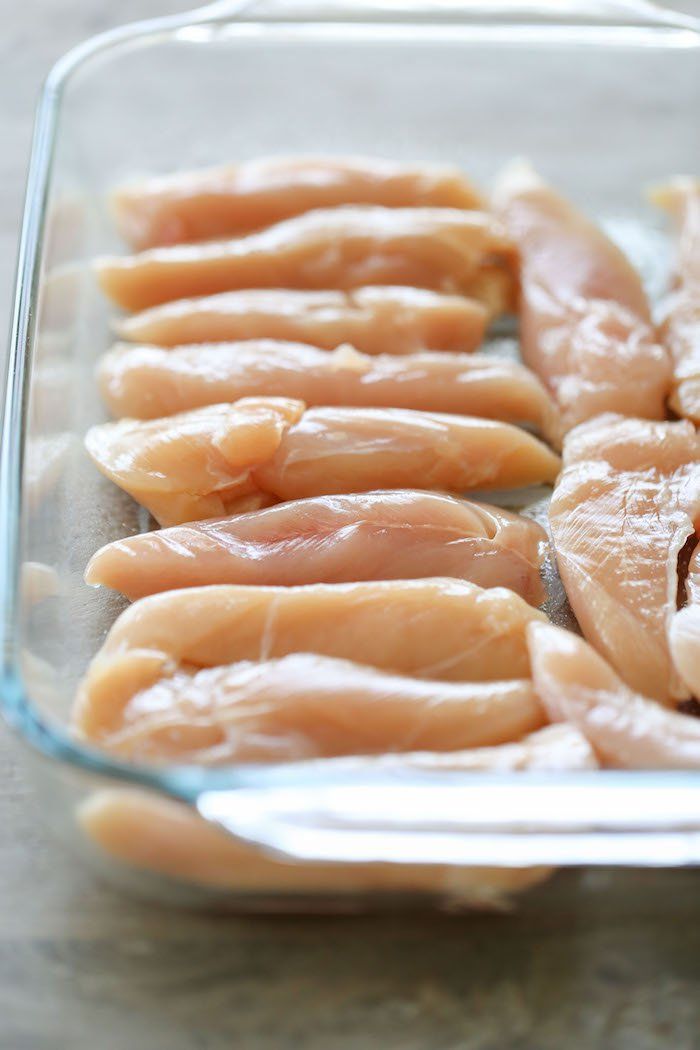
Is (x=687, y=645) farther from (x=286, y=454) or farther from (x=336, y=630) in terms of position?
(x=286, y=454)

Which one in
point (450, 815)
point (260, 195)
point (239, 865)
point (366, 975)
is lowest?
point (366, 975)

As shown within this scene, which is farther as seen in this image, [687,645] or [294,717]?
[687,645]

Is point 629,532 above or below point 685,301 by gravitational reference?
below

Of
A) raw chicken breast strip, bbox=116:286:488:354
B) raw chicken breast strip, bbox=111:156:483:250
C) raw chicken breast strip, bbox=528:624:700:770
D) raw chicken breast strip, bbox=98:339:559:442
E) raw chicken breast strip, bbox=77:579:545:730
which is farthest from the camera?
raw chicken breast strip, bbox=111:156:483:250

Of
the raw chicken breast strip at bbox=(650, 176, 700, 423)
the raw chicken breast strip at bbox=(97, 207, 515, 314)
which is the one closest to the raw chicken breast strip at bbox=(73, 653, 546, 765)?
the raw chicken breast strip at bbox=(650, 176, 700, 423)

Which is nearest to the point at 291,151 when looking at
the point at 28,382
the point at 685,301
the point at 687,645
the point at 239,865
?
the point at 685,301

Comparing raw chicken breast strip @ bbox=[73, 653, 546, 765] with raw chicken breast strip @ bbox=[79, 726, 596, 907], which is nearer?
raw chicken breast strip @ bbox=[79, 726, 596, 907]

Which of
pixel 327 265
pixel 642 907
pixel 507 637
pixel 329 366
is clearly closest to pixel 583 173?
pixel 327 265

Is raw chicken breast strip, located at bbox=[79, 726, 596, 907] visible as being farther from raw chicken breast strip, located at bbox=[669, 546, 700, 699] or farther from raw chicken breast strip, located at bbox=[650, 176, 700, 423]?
raw chicken breast strip, located at bbox=[650, 176, 700, 423]
